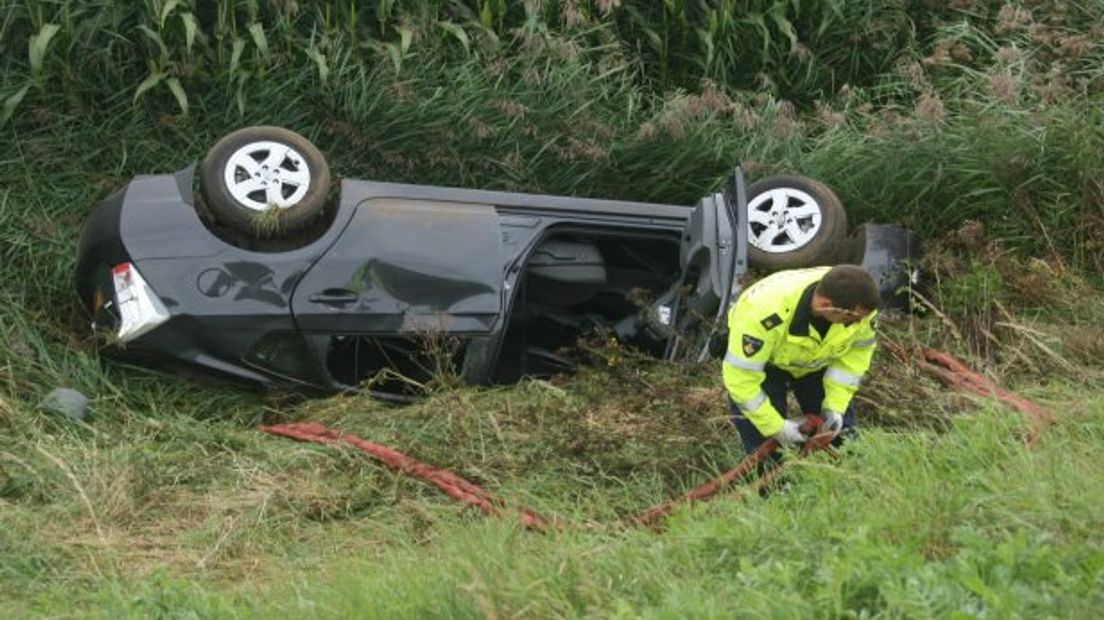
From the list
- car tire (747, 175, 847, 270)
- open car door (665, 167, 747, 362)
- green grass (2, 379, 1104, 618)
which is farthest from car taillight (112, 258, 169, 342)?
car tire (747, 175, 847, 270)

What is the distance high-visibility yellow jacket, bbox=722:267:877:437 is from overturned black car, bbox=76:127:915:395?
29.7 inches

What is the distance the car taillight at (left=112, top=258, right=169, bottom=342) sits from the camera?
6758mm

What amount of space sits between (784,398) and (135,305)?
9.22 ft

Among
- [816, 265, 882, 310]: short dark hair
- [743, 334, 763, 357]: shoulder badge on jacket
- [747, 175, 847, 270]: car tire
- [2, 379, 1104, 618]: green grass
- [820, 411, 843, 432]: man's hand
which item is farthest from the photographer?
[747, 175, 847, 270]: car tire

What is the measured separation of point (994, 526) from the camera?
171 inches

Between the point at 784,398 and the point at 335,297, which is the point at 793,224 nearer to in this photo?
the point at 784,398

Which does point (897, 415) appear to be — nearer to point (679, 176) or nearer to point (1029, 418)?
point (1029, 418)

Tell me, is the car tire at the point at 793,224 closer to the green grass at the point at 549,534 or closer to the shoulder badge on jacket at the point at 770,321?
the green grass at the point at 549,534

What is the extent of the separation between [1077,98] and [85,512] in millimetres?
6027

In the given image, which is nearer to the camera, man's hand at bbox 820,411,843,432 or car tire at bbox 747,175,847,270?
man's hand at bbox 820,411,843,432

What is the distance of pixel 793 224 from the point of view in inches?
304

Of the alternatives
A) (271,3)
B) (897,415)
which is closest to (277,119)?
(271,3)

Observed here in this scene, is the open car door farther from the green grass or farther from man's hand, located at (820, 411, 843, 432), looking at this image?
man's hand, located at (820, 411, 843, 432)

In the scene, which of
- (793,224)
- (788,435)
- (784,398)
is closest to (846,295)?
(788,435)
